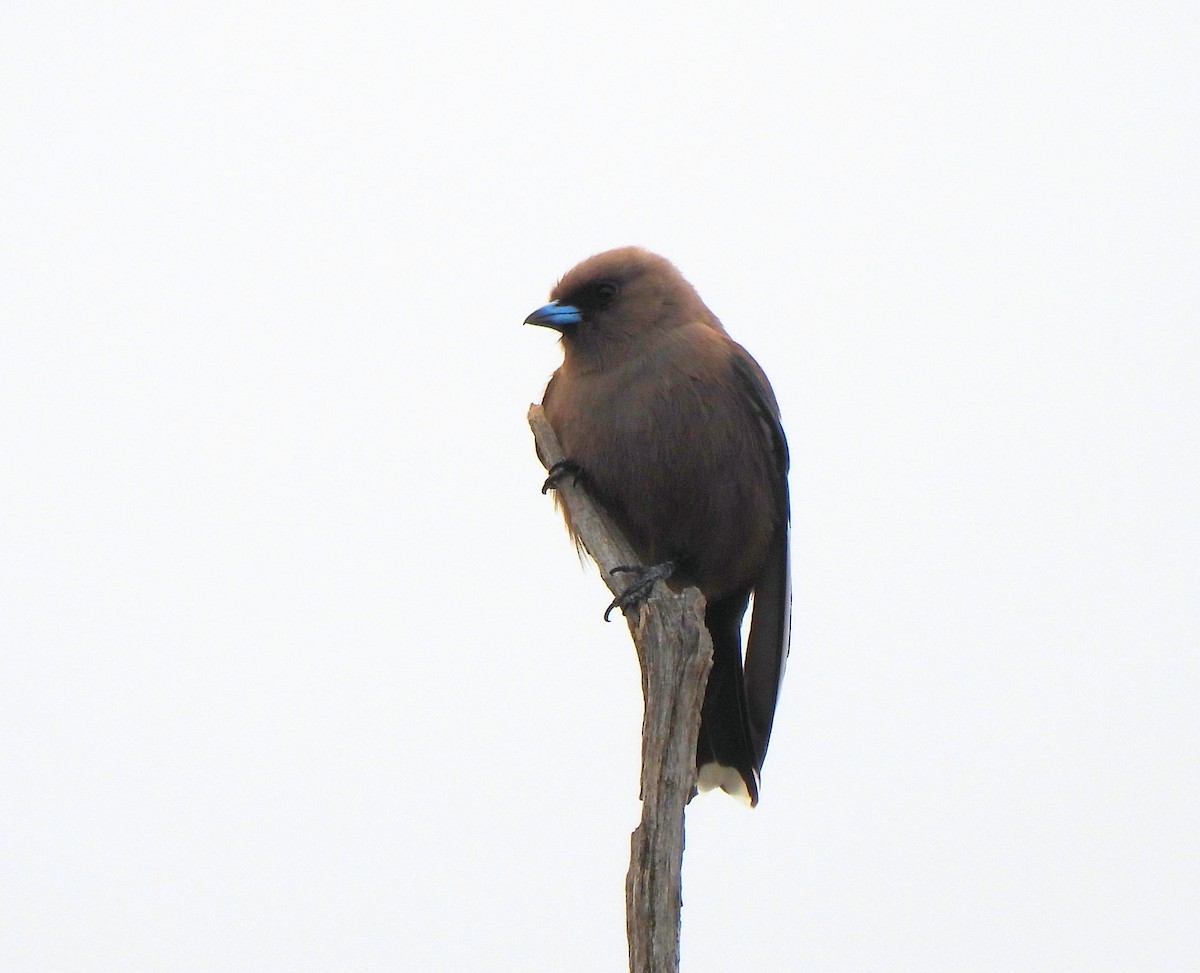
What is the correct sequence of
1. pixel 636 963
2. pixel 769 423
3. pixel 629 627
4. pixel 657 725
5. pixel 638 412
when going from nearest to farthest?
pixel 636 963 < pixel 657 725 < pixel 629 627 < pixel 638 412 < pixel 769 423

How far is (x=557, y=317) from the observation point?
557cm

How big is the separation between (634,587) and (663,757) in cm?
73

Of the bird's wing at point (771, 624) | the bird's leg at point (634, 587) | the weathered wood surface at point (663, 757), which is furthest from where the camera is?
the bird's wing at point (771, 624)

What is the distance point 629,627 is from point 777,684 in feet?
4.23

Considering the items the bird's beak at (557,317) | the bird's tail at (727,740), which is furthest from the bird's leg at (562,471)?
the bird's tail at (727,740)

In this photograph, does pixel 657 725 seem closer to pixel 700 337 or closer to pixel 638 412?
pixel 638 412

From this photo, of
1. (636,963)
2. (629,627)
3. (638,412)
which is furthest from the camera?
(638,412)

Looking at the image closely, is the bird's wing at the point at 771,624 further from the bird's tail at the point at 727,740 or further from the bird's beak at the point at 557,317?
the bird's beak at the point at 557,317

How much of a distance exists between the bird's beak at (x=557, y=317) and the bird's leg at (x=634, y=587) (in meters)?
1.14

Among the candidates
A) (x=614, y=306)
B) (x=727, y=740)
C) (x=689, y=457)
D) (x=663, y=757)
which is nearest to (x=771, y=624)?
(x=727, y=740)

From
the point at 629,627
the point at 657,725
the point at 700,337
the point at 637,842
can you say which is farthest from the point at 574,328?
the point at 637,842

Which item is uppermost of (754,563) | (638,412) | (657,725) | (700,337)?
(700,337)

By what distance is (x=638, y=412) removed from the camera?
5.19 meters

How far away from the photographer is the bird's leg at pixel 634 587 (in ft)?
15.8
